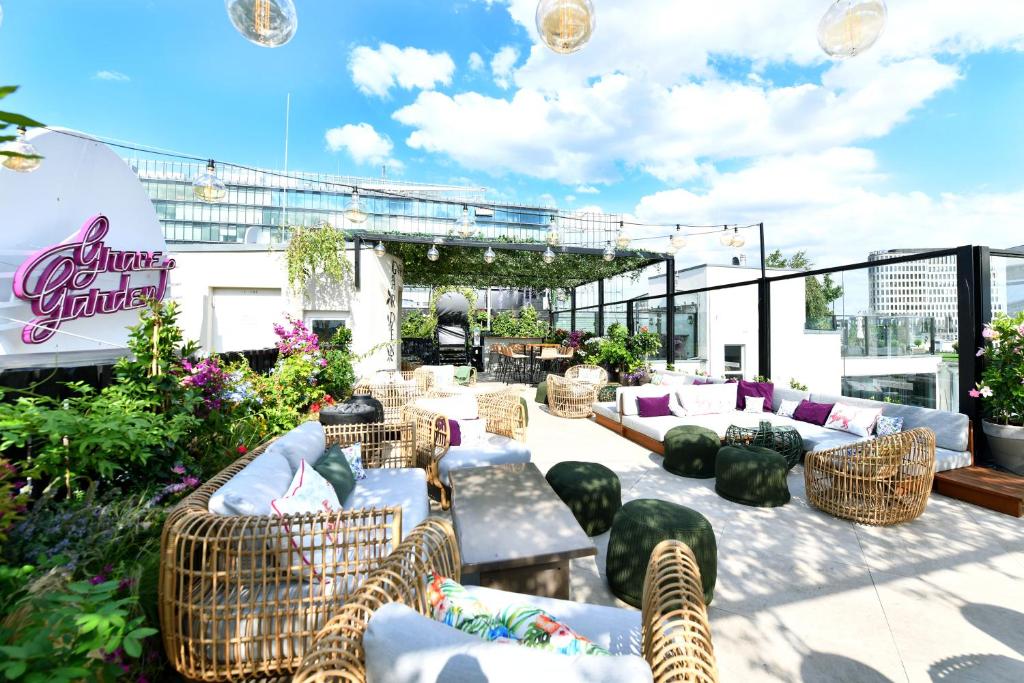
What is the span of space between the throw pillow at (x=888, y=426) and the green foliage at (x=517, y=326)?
43.1 ft

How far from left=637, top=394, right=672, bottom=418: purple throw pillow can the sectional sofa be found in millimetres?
113

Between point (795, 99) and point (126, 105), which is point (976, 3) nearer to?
point (795, 99)

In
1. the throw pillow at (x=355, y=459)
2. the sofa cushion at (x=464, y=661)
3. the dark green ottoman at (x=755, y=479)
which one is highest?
the sofa cushion at (x=464, y=661)

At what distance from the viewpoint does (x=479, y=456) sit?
4.45 m

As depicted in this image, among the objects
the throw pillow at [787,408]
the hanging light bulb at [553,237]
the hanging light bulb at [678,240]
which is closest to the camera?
the throw pillow at [787,408]

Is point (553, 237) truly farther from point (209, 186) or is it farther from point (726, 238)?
point (209, 186)

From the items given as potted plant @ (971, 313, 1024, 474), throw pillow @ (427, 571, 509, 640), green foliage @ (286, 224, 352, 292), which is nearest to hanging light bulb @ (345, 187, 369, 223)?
green foliage @ (286, 224, 352, 292)

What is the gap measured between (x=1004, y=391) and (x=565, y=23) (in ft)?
20.2

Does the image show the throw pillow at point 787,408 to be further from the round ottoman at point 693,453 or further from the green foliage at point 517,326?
the green foliage at point 517,326

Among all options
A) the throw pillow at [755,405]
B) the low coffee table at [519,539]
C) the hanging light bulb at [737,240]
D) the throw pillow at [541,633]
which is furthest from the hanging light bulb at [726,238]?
the throw pillow at [541,633]

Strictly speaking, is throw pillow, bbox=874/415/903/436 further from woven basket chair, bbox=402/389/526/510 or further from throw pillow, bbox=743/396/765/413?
woven basket chair, bbox=402/389/526/510

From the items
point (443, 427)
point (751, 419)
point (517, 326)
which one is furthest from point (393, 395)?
point (517, 326)

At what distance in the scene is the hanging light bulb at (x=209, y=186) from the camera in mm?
5699

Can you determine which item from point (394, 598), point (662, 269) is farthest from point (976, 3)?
point (662, 269)
